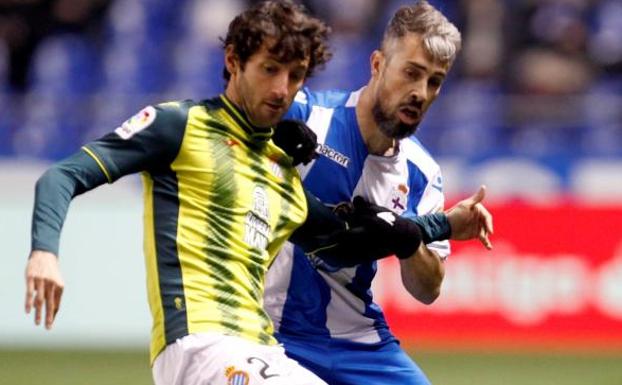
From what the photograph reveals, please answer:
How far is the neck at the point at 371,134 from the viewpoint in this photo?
7.38m

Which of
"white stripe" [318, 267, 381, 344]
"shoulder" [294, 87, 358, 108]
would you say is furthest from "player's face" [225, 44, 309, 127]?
"white stripe" [318, 267, 381, 344]

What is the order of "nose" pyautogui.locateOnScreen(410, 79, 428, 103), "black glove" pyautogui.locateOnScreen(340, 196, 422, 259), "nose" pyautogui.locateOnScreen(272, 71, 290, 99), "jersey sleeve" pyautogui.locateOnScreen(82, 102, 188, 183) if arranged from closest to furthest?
"jersey sleeve" pyautogui.locateOnScreen(82, 102, 188, 183)
"nose" pyautogui.locateOnScreen(272, 71, 290, 99)
"black glove" pyautogui.locateOnScreen(340, 196, 422, 259)
"nose" pyautogui.locateOnScreen(410, 79, 428, 103)

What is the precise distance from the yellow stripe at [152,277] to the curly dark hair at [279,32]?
66cm

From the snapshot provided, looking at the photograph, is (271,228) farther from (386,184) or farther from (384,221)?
(386,184)

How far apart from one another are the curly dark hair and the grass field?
652cm

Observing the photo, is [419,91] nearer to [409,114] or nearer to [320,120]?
[409,114]

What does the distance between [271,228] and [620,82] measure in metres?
12.5

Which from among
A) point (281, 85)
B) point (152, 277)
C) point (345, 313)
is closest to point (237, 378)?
point (152, 277)

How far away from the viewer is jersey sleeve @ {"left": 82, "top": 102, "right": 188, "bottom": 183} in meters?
5.63

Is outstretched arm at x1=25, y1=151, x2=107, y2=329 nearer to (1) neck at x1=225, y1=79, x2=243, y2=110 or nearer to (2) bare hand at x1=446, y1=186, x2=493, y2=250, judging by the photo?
(1) neck at x1=225, y1=79, x2=243, y2=110

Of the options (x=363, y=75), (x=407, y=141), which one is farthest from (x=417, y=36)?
(x=363, y=75)

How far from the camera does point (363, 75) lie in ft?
54.7

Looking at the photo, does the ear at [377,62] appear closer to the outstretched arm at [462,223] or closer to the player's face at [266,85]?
the outstretched arm at [462,223]

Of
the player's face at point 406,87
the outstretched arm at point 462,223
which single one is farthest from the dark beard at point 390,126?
the outstretched arm at point 462,223
